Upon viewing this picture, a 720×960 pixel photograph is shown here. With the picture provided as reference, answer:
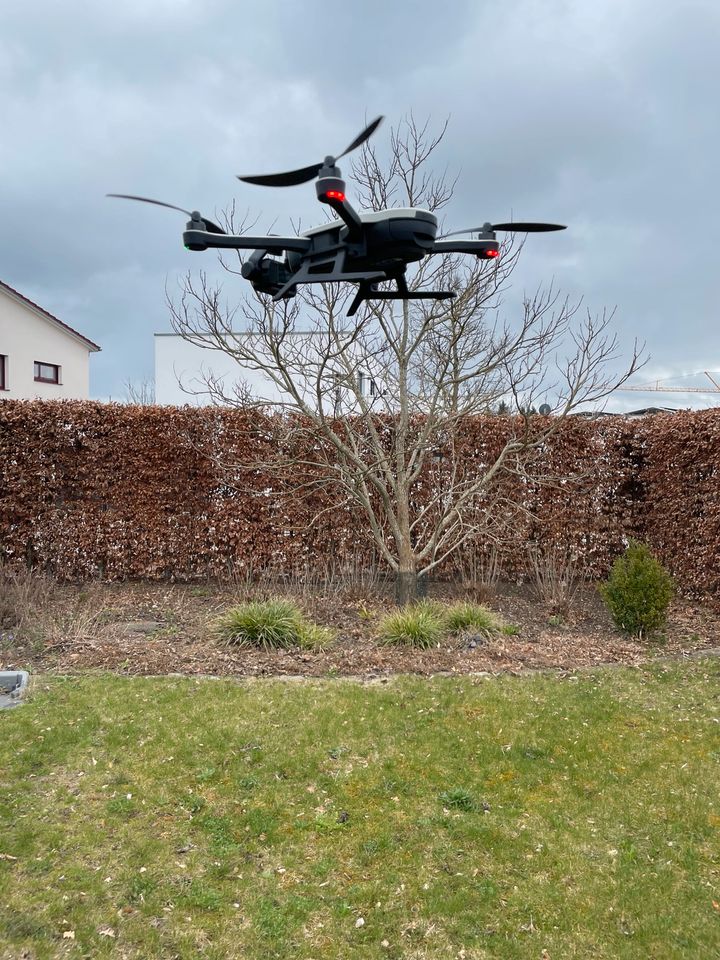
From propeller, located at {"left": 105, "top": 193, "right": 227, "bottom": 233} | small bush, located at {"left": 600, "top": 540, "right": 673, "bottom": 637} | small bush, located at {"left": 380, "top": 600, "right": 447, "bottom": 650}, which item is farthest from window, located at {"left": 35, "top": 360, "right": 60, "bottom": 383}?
propeller, located at {"left": 105, "top": 193, "right": 227, "bottom": 233}

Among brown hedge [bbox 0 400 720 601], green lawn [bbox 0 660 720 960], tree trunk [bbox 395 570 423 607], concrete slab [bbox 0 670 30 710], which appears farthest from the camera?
brown hedge [bbox 0 400 720 601]

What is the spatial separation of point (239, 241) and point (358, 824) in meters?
2.66

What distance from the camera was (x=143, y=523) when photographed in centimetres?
826

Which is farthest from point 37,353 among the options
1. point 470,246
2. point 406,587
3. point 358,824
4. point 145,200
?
point 470,246

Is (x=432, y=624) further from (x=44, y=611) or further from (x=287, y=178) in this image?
(x=287, y=178)

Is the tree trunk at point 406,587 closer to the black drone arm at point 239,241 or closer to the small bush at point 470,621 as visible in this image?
the small bush at point 470,621

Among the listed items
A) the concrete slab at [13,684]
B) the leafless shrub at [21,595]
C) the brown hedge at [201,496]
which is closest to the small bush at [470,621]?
the brown hedge at [201,496]

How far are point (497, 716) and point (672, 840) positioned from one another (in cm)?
140

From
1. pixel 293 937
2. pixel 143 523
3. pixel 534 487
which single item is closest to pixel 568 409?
pixel 534 487

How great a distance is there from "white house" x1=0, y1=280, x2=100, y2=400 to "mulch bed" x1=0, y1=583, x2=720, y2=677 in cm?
1617

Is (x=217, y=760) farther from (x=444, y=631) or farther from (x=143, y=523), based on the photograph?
(x=143, y=523)

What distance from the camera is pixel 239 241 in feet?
5.61

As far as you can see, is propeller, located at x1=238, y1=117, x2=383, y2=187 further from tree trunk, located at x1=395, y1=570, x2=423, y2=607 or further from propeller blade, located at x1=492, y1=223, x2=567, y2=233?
tree trunk, located at x1=395, y1=570, x2=423, y2=607

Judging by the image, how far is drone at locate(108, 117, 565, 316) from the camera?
152cm
